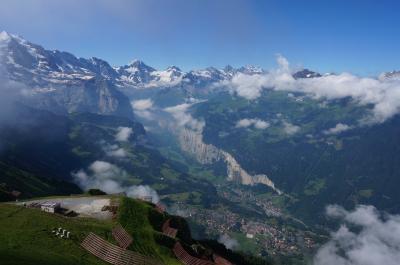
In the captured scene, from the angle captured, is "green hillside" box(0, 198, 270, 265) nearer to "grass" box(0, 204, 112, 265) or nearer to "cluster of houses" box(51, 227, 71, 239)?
"grass" box(0, 204, 112, 265)

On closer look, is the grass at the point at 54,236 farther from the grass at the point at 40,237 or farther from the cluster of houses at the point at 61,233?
the cluster of houses at the point at 61,233

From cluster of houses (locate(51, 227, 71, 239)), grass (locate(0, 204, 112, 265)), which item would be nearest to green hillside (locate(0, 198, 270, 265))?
grass (locate(0, 204, 112, 265))

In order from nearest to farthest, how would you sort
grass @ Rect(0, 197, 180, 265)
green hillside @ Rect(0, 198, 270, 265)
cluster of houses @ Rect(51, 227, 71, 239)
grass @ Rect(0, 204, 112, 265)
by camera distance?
grass @ Rect(0, 204, 112, 265)
grass @ Rect(0, 197, 180, 265)
green hillside @ Rect(0, 198, 270, 265)
cluster of houses @ Rect(51, 227, 71, 239)

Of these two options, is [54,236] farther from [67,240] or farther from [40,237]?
[40,237]

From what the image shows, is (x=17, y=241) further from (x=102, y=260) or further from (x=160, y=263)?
(x=160, y=263)

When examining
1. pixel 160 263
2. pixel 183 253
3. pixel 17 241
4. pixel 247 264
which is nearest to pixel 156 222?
pixel 183 253

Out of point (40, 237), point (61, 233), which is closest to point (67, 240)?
point (61, 233)

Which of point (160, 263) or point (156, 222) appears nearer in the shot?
point (160, 263)

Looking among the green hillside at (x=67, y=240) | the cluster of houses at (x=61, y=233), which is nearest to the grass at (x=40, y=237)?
the green hillside at (x=67, y=240)

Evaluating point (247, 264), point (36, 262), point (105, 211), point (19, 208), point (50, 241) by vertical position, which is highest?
point (247, 264)

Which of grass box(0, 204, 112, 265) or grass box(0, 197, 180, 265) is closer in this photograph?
grass box(0, 204, 112, 265)

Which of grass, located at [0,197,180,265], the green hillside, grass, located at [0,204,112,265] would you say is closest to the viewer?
grass, located at [0,204,112,265]
